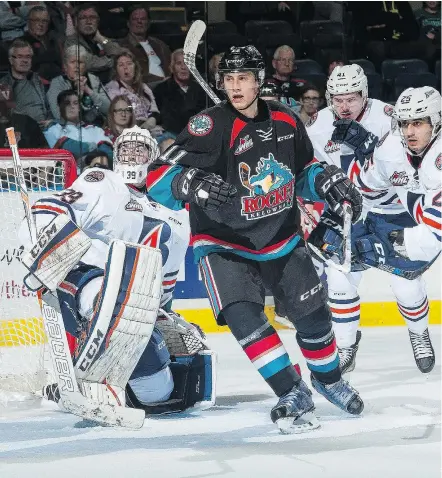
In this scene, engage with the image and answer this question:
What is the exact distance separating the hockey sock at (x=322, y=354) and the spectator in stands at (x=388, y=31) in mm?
3420

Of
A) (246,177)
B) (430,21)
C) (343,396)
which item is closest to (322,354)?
(343,396)

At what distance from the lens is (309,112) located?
22.1ft

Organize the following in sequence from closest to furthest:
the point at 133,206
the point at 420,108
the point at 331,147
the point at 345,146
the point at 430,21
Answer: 1. the point at 133,206
2. the point at 420,108
3. the point at 345,146
4. the point at 331,147
5. the point at 430,21

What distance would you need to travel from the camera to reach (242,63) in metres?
3.77

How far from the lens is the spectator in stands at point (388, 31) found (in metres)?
7.07

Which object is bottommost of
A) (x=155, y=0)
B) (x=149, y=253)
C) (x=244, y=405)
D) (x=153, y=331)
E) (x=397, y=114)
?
(x=244, y=405)

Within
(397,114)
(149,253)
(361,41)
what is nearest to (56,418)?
(149,253)

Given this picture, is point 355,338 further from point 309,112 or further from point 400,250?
point 309,112

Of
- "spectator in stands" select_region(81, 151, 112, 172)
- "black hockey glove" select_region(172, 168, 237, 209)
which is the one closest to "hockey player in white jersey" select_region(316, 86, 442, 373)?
"black hockey glove" select_region(172, 168, 237, 209)

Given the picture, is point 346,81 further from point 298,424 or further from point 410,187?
point 298,424

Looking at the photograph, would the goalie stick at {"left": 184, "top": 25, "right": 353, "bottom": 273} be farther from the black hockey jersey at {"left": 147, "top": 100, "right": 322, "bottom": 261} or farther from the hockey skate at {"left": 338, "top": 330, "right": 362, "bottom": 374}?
the hockey skate at {"left": 338, "top": 330, "right": 362, "bottom": 374}

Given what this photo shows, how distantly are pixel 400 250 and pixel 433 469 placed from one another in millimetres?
1024

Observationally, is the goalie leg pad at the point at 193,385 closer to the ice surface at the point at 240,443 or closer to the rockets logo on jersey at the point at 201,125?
the ice surface at the point at 240,443

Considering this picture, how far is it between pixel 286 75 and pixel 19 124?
1.52 m
